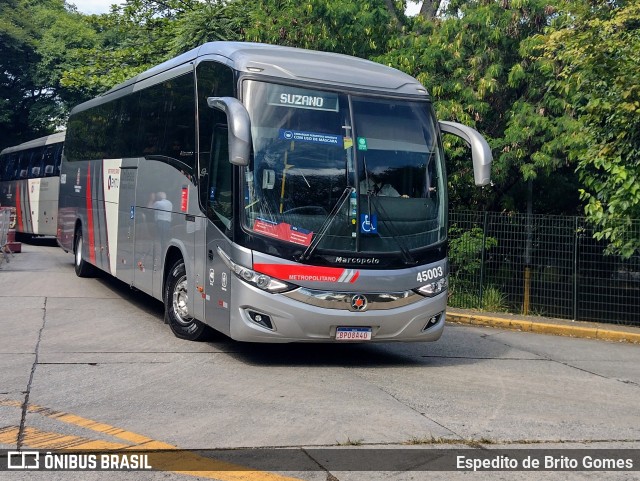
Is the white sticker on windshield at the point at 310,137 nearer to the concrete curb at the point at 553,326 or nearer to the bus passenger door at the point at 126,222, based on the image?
the bus passenger door at the point at 126,222

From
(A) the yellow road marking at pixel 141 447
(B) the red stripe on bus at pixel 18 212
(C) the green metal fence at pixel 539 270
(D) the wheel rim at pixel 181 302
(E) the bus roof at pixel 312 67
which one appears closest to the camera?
(A) the yellow road marking at pixel 141 447

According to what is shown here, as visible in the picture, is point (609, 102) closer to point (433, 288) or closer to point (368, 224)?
point (433, 288)

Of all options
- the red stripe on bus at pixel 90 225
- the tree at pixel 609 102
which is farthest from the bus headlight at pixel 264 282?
the red stripe on bus at pixel 90 225

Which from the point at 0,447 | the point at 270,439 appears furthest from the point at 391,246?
the point at 0,447

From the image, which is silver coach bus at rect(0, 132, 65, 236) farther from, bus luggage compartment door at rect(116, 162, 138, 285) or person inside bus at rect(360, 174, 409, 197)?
person inside bus at rect(360, 174, 409, 197)

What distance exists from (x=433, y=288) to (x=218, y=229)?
2511 millimetres

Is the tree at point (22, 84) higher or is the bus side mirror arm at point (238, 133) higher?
the tree at point (22, 84)

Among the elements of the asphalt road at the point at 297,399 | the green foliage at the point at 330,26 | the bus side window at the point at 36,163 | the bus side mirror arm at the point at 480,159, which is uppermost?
the green foliage at the point at 330,26

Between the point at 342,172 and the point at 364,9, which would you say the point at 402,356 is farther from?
the point at 364,9

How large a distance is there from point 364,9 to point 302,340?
13.0m

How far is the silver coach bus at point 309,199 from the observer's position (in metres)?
9.55

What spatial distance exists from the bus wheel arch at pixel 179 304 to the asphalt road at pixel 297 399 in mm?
197

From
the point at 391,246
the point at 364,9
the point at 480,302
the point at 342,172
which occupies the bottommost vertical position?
the point at 480,302

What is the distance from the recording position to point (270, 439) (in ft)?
22.3
